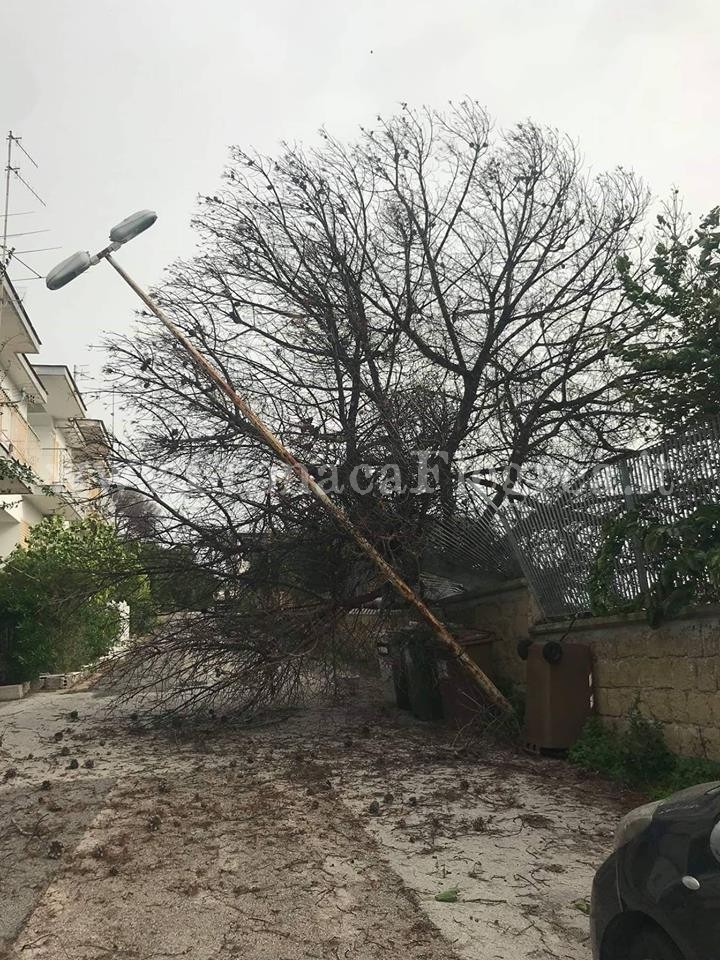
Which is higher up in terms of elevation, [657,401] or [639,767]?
[657,401]

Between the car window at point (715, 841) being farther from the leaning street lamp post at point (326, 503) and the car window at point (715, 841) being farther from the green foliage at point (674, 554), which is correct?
the leaning street lamp post at point (326, 503)

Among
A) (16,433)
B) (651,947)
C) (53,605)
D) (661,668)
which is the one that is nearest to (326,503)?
(661,668)

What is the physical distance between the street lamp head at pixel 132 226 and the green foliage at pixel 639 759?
612cm

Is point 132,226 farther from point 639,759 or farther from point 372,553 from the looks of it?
point 639,759

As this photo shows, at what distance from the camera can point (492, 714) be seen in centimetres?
917

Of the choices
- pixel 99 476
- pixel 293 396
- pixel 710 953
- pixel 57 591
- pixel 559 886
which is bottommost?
pixel 559 886

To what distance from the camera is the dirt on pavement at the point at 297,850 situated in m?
4.17

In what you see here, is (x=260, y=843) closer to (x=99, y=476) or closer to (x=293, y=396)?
(x=99, y=476)

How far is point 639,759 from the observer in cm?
694

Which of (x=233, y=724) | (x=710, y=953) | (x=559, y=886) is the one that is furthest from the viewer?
(x=233, y=724)

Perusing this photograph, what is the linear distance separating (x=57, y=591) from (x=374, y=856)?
9036 mm

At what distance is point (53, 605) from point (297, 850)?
8.06 meters

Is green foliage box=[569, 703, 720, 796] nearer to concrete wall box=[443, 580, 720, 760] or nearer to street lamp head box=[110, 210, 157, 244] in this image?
concrete wall box=[443, 580, 720, 760]

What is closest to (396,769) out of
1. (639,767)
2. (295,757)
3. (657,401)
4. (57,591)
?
(295,757)
